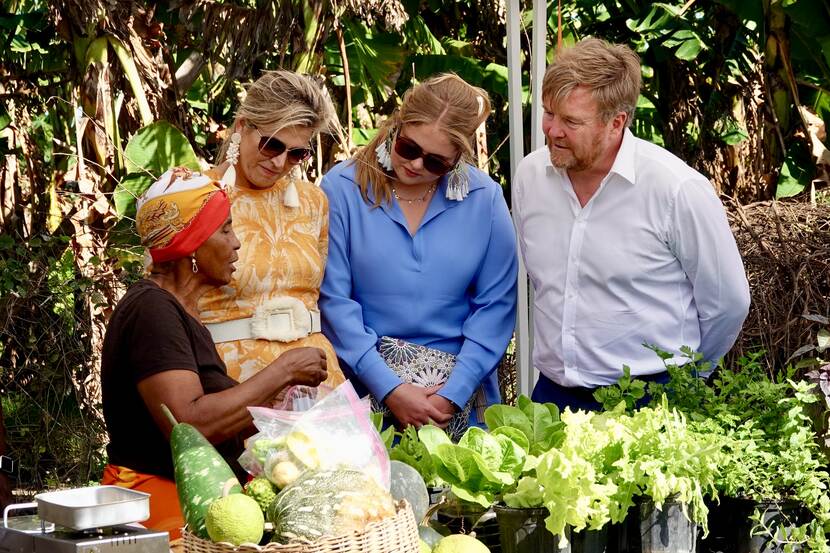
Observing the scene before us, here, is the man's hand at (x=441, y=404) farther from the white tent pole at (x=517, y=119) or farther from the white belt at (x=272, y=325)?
the white tent pole at (x=517, y=119)

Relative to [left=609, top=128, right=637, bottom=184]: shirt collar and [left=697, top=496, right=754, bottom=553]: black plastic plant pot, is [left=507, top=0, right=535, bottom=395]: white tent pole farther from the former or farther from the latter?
[left=697, top=496, right=754, bottom=553]: black plastic plant pot

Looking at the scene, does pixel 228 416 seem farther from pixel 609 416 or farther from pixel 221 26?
pixel 221 26

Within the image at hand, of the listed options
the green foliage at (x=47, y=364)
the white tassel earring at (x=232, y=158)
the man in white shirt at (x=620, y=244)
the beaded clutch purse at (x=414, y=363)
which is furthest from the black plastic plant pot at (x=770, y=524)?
the green foliage at (x=47, y=364)

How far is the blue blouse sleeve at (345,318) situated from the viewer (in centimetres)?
337

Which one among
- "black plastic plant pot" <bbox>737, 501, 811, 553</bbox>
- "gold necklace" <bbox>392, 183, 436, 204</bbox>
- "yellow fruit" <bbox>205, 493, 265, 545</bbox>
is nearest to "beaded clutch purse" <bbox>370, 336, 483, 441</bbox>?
"gold necklace" <bbox>392, 183, 436, 204</bbox>

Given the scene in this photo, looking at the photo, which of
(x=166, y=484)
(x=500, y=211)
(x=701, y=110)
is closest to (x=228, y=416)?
(x=166, y=484)

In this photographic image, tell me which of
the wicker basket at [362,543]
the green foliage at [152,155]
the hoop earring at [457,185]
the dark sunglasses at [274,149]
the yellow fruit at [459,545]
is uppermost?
the dark sunglasses at [274,149]

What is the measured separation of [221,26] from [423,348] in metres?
3.20

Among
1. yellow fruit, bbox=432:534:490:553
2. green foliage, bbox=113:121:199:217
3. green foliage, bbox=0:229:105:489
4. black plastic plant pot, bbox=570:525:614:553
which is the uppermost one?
green foliage, bbox=113:121:199:217

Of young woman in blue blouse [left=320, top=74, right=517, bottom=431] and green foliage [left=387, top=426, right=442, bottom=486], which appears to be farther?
young woman in blue blouse [left=320, top=74, right=517, bottom=431]

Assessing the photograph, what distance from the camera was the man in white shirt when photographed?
3.11m

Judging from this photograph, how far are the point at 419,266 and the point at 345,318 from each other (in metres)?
0.29

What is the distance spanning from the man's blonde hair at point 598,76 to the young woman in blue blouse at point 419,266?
0.30 m

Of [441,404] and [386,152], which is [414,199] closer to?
[386,152]
